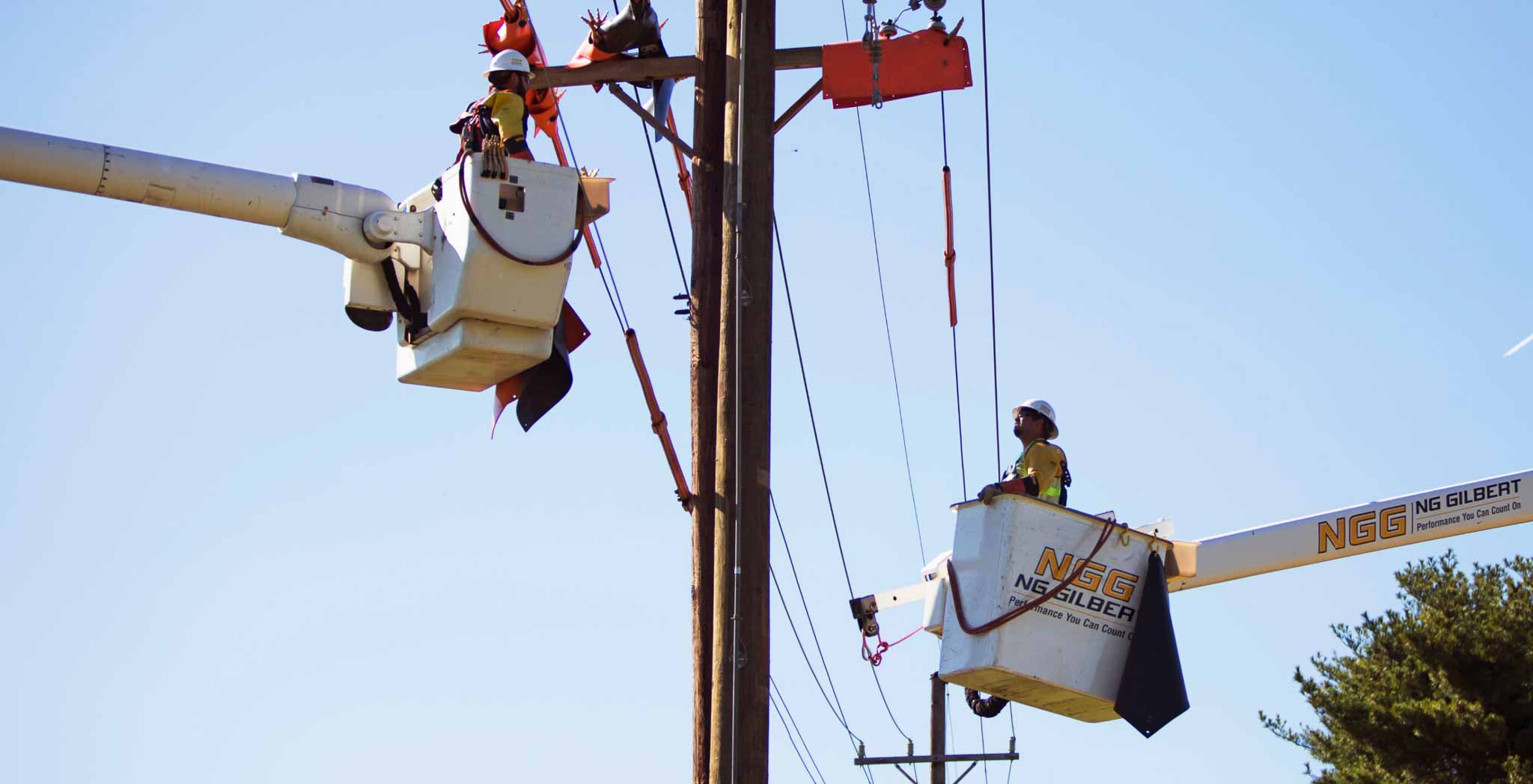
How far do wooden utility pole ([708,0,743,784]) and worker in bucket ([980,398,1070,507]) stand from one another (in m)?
1.30

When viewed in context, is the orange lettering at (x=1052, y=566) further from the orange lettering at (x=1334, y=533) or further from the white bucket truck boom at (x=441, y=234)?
the white bucket truck boom at (x=441, y=234)

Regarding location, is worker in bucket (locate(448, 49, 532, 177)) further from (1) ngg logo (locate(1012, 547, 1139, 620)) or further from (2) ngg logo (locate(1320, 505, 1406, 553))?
(2) ngg logo (locate(1320, 505, 1406, 553))

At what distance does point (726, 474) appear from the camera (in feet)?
30.8

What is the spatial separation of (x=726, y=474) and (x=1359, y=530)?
10.3 feet

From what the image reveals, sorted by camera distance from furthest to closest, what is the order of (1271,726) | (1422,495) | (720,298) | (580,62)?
1. (1271,726)
2. (580,62)
3. (720,298)
4. (1422,495)

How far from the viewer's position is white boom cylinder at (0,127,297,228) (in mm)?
8266

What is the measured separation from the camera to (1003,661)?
8.58 m

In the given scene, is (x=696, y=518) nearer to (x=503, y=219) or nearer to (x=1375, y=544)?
(x=503, y=219)

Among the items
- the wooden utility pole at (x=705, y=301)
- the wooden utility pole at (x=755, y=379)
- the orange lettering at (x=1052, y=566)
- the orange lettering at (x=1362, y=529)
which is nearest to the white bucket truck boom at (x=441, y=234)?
the wooden utility pole at (x=755, y=379)

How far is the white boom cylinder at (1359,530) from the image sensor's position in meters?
9.45

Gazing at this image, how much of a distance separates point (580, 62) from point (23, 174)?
12.1 ft

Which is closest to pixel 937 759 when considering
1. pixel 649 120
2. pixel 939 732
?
pixel 939 732

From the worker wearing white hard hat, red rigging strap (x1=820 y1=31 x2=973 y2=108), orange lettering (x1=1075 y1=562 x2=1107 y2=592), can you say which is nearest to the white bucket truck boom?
the worker wearing white hard hat

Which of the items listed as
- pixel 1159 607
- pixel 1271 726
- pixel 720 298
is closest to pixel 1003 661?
pixel 1159 607
